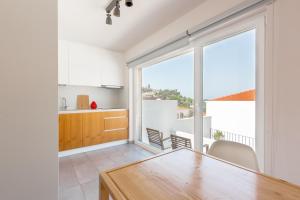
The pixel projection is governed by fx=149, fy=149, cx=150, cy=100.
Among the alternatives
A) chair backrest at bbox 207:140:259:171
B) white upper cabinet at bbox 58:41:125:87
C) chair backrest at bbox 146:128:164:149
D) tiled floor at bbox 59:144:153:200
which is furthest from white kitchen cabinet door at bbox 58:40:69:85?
chair backrest at bbox 207:140:259:171

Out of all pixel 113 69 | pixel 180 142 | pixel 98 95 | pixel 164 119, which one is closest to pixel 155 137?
pixel 164 119

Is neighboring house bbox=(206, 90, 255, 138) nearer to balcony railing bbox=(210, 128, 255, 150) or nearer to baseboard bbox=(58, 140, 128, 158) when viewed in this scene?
balcony railing bbox=(210, 128, 255, 150)

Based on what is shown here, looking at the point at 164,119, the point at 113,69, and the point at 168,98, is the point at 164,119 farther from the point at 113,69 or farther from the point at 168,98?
the point at 113,69

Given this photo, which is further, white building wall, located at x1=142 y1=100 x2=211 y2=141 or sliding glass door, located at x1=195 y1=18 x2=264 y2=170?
white building wall, located at x1=142 y1=100 x2=211 y2=141

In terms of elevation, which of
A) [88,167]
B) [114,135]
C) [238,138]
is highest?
[238,138]

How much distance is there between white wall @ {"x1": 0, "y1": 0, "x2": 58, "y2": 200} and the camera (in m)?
1.01

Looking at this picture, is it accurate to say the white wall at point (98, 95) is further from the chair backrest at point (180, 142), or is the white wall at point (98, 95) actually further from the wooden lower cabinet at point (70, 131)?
the chair backrest at point (180, 142)

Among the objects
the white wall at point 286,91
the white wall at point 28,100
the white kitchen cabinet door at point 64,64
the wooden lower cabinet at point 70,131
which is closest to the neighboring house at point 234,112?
the white wall at point 286,91

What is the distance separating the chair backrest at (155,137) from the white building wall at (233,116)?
1261 millimetres

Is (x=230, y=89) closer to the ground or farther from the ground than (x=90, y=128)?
farther from the ground

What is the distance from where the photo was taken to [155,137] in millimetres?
3189

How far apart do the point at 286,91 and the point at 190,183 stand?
120 centimetres

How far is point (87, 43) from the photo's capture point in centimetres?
329

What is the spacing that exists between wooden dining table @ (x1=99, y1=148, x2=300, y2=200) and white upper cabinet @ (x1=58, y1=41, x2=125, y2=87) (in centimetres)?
286
